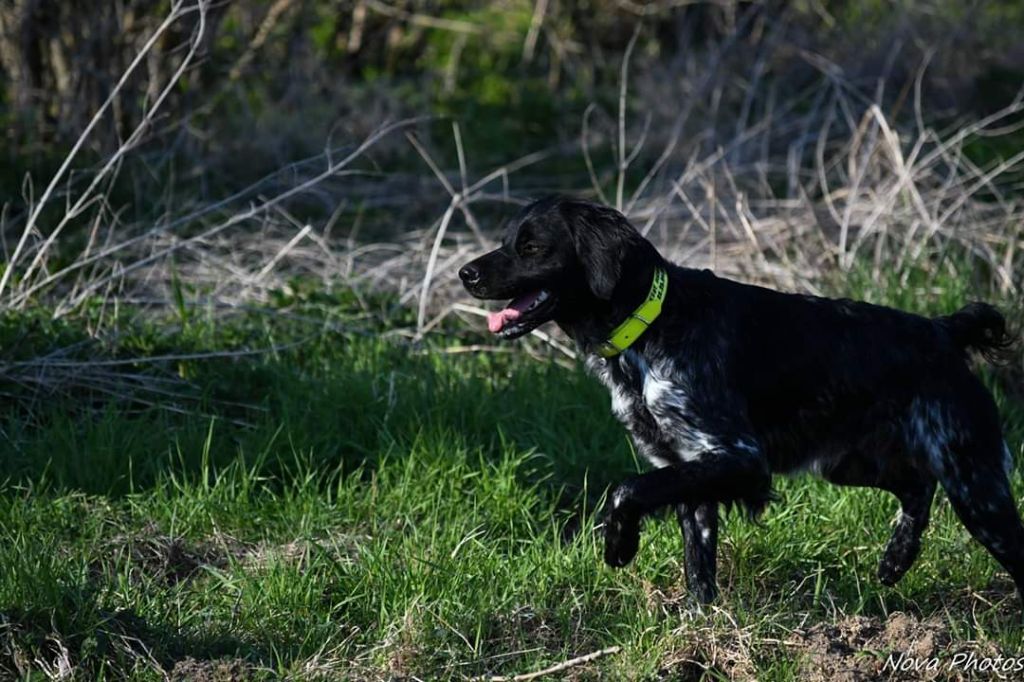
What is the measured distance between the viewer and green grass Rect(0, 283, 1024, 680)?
4.53 metres

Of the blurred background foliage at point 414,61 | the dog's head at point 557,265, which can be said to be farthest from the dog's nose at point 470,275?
the blurred background foliage at point 414,61

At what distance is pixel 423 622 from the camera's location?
464cm

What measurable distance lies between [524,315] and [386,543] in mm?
949

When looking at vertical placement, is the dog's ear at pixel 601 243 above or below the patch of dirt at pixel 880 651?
above

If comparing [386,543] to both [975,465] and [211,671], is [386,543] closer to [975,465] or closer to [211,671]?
[211,671]

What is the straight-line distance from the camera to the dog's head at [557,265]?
4.88m

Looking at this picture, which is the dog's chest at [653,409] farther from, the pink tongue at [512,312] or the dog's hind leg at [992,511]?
the dog's hind leg at [992,511]

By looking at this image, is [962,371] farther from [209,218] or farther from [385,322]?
[209,218]

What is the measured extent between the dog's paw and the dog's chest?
37 cm

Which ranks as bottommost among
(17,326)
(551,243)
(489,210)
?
(489,210)

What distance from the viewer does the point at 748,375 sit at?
5.07m

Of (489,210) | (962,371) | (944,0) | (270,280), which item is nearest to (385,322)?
(270,280)

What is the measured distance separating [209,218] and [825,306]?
4706 millimetres

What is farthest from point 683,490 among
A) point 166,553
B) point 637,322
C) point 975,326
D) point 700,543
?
point 166,553
